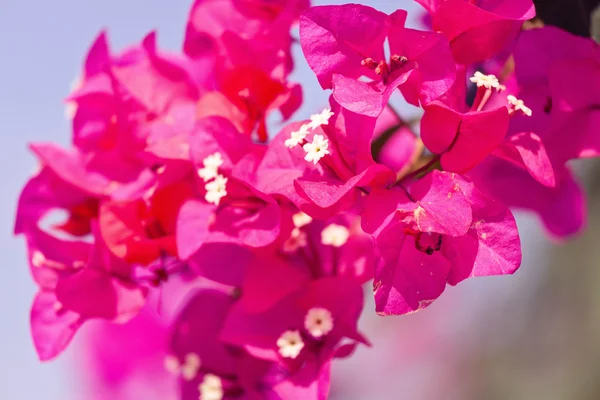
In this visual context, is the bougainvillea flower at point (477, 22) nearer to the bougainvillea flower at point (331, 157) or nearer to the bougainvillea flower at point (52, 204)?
the bougainvillea flower at point (331, 157)

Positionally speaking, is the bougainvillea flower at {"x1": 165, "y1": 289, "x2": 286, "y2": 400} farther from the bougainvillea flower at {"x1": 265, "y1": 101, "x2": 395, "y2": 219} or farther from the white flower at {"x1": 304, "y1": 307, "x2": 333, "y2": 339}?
the bougainvillea flower at {"x1": 265, "y1": 101, "x2": 395, "y2": 219}

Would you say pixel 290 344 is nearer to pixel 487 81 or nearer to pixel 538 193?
pixel 487 81

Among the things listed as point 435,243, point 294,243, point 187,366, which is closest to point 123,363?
point 187,366

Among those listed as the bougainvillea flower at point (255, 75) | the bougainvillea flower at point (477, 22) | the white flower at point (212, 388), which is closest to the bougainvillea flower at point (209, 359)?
the white flower at point (212, 388)

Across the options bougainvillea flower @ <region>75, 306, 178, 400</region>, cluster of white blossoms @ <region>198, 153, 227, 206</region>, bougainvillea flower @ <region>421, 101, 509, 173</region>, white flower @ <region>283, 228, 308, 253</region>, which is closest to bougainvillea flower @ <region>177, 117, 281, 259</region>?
cluster of white blossoms @ <region>198, 153, 227, 206</region>

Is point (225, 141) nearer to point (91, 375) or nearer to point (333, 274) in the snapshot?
point (333, 274)
